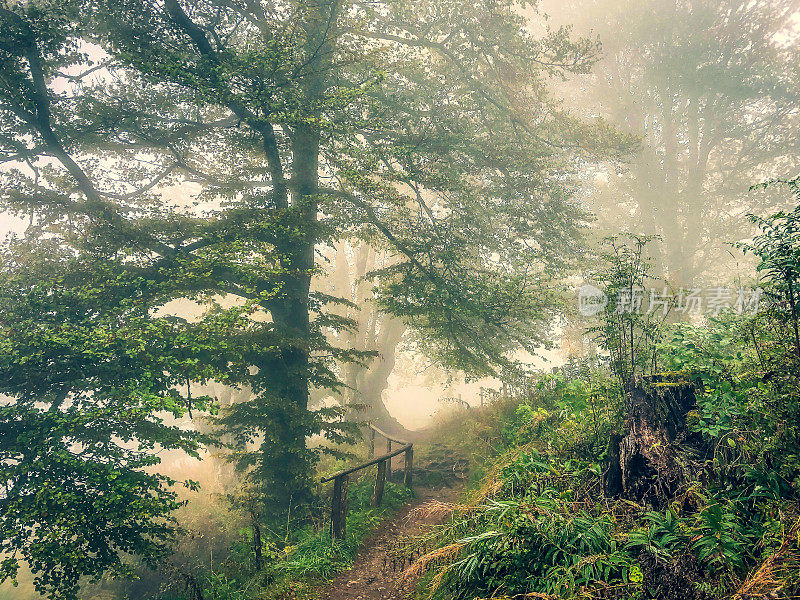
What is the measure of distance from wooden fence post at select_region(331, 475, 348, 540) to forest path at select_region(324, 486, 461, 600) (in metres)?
0.53

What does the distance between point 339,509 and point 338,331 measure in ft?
15.1

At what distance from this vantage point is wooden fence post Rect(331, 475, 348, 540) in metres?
7.35

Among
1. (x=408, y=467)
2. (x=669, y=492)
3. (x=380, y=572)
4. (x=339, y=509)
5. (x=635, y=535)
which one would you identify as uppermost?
(x=669, y=492)

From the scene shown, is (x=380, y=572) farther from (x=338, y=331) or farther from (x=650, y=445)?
(x=338, y=331)

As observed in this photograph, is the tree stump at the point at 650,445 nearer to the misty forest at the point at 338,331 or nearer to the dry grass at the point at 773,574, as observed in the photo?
the misty forest at the point at 338,331

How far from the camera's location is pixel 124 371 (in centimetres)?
689

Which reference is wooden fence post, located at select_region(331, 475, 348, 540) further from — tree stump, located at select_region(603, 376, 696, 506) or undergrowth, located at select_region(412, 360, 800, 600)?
tree stump, located at select_region(603, 376, 696, 506)

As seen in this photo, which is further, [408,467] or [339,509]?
[408,467]

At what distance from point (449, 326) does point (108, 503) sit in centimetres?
783

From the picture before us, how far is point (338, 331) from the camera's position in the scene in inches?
429

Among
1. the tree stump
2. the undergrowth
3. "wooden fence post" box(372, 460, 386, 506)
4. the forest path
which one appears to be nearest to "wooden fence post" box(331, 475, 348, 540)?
the forest path

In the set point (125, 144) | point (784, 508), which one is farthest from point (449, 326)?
point (125, 144)

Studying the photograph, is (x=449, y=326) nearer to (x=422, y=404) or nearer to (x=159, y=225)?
(x=159, y=225)

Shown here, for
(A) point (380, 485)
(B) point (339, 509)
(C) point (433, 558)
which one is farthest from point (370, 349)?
(C) point (433, 558)
